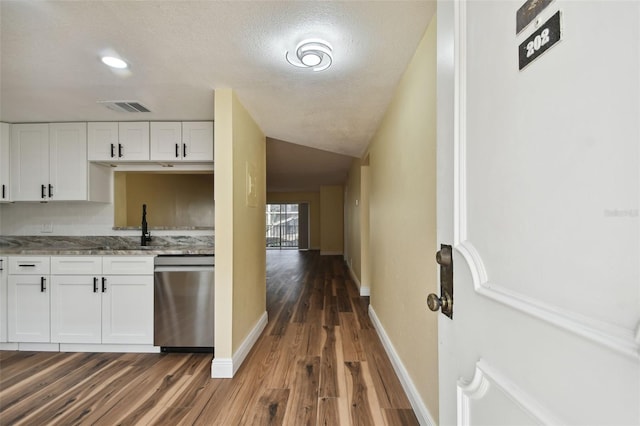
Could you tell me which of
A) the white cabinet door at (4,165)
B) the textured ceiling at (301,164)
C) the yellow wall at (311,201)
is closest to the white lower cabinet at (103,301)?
the white cabinet door at (4,165)

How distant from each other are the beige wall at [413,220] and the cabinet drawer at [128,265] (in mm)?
2080

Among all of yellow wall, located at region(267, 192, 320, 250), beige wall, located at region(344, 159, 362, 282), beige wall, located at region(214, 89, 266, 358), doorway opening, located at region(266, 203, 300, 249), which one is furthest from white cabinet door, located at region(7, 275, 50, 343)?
doorway opening, located at region(266, 203, 300, 249)

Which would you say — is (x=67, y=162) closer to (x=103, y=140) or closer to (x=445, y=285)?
(x=103, y=140)

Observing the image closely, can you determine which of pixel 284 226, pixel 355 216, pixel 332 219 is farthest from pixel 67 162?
pixel 284 226

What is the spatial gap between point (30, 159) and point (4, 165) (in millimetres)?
227

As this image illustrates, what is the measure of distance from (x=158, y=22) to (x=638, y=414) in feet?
6.46

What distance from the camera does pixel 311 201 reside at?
1020 centimetres

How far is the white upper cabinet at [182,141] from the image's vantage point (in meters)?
2.80

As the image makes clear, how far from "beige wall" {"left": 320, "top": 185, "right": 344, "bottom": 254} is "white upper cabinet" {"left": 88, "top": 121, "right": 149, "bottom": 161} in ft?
21.0

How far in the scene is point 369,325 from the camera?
306cm

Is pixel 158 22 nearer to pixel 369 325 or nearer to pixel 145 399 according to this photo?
pixel 145 399

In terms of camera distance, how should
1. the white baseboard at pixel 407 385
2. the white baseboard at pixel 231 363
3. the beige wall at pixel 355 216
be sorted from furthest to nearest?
the beige wall at pixel 355 216 → the white baseboard at pixel 231 363 → the white baseboard at pixel 407 385

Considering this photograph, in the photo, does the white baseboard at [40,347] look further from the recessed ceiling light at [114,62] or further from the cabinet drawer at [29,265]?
the recessed ceiling light at [114,62]

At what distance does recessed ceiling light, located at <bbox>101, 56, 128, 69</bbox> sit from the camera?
171cm
